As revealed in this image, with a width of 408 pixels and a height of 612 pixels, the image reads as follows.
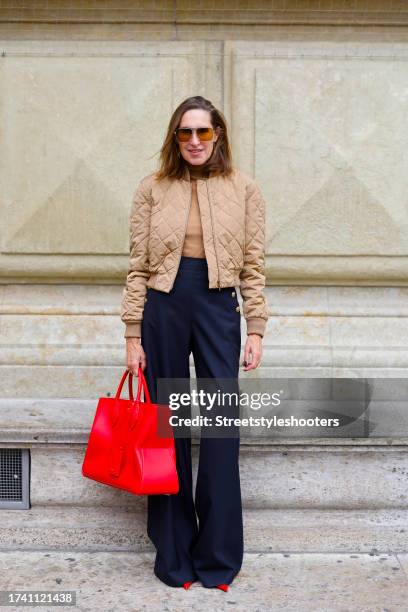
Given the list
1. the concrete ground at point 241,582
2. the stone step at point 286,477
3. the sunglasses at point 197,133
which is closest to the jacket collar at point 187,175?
the sunglasses at point 197,133

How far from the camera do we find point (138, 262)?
342 centimetres

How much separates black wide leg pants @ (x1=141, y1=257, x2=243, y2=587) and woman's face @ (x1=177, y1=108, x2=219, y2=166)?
40 centimetres

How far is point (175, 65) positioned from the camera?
477 centimetres

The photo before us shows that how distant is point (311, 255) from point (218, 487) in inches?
71.9

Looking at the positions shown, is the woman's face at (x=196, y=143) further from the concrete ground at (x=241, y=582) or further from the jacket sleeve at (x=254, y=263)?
the concrete ground at (x=241, y=582)

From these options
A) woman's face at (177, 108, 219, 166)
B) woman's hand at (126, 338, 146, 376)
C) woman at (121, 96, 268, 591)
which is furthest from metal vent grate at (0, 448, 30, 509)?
woman's face at (177, 108, 219, 166)

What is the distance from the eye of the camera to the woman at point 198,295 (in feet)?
10.9

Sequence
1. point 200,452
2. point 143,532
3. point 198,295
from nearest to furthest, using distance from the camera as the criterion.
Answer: point 198,295, point 200,452, point 143,532

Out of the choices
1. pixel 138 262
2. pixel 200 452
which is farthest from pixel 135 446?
pixel 138 262

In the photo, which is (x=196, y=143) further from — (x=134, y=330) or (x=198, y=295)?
(x=134, y=330)

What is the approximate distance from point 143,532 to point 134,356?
100 centimetres

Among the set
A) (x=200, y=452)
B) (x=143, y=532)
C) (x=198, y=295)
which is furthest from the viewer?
(x=143, y=532)

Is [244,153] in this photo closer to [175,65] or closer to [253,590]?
[175,65]

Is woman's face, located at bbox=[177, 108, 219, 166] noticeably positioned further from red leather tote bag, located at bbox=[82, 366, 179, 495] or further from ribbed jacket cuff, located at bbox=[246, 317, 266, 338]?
red leather tote bag, located at bbox=[82, 366, 179, 495]
